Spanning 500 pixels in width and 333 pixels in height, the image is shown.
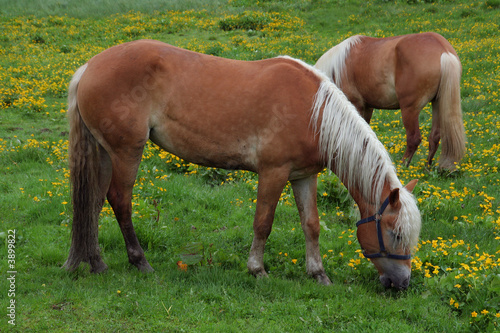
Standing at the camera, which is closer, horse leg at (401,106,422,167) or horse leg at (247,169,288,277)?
horse leg at (247,169,288,277)

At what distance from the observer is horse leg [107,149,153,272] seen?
181 inches

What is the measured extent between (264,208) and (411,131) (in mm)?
4259

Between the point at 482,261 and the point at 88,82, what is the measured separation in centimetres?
409

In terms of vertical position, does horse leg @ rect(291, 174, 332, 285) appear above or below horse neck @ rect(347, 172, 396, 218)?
below

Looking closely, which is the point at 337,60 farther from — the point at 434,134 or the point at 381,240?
the point at 381,240

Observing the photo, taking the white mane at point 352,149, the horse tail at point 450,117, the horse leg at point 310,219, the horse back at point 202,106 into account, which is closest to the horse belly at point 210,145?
the horse back at point 202,106

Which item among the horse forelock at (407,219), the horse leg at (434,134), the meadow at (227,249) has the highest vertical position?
the horse forelock at (407,219)

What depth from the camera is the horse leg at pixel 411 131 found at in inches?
307

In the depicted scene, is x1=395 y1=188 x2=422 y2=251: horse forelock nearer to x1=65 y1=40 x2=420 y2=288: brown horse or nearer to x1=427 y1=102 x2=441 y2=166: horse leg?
x1=65 y1=40 x2=420 y2=288: brown horse

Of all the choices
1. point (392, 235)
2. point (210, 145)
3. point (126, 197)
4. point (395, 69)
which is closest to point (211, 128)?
point (210, 145)

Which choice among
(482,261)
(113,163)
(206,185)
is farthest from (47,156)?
(482,261)

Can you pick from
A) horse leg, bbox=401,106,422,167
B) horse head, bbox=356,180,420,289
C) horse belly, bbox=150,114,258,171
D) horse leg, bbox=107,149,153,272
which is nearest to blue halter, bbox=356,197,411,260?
horse head, bbox=356,180,420,289

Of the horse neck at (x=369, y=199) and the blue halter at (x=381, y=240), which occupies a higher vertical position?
the horse neck at (x=369, y=199)

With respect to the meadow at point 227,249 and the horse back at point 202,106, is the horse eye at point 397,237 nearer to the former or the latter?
the meadow at point 227,249
